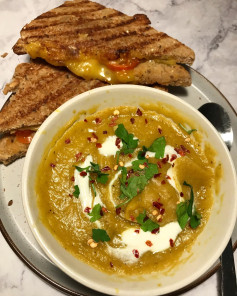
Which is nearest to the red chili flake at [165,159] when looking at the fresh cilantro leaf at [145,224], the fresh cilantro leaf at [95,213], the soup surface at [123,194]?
the soup surface at [123,194]

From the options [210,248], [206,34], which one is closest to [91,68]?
[206,34]

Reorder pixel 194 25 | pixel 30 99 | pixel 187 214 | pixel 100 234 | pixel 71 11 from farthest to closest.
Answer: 1. pixel 194 25
2. pixel 71 11
3. pixel 30 99
4. pixel 187 214
5. pixel 100 234

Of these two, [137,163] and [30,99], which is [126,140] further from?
[30,99]

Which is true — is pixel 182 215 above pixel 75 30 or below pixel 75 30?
below

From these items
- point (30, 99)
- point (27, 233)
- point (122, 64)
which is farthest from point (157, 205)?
point (30, 99)

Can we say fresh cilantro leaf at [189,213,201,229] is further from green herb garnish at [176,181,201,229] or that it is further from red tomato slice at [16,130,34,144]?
red tomato slice at [16,130,34,144]

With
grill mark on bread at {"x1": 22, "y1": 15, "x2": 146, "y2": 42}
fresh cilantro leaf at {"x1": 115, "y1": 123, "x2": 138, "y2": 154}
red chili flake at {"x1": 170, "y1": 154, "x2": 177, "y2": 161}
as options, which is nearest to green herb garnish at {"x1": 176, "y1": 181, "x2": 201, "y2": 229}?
red chili flake at {"x1": 170, "y1": 154, "x2": 177, "y2": 161}
